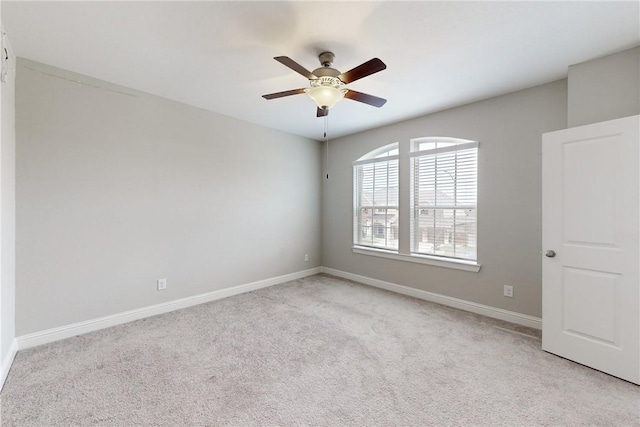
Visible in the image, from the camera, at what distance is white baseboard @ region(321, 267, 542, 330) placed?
297cm

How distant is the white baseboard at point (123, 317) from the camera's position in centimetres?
251

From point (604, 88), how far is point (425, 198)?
198 cm

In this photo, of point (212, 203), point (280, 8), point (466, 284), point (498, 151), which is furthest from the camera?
point (212, 203)

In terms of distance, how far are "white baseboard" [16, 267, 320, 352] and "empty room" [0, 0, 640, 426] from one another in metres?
0.02

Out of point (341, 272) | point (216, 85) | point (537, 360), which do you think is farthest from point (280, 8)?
point (341, 272)

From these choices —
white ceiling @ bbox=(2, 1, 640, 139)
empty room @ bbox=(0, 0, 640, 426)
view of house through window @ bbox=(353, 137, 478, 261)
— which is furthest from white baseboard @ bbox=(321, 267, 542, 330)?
white ceiling @ bbox=(2, 1, 640, 139)

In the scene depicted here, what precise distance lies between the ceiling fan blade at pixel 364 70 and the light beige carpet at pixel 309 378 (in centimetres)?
221

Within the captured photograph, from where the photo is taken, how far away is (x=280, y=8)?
1.80 m

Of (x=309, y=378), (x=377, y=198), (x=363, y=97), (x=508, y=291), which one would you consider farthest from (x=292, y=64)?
(x=508, y=291)

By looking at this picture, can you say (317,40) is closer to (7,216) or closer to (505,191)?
(505,191)

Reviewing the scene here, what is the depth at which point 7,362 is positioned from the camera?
2.12m

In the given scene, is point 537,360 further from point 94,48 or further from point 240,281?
point 94,48

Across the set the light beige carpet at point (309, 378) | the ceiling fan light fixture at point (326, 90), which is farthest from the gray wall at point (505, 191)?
the ceiling fan light fixture at point (326, 90)

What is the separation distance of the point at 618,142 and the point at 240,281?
168 inches
